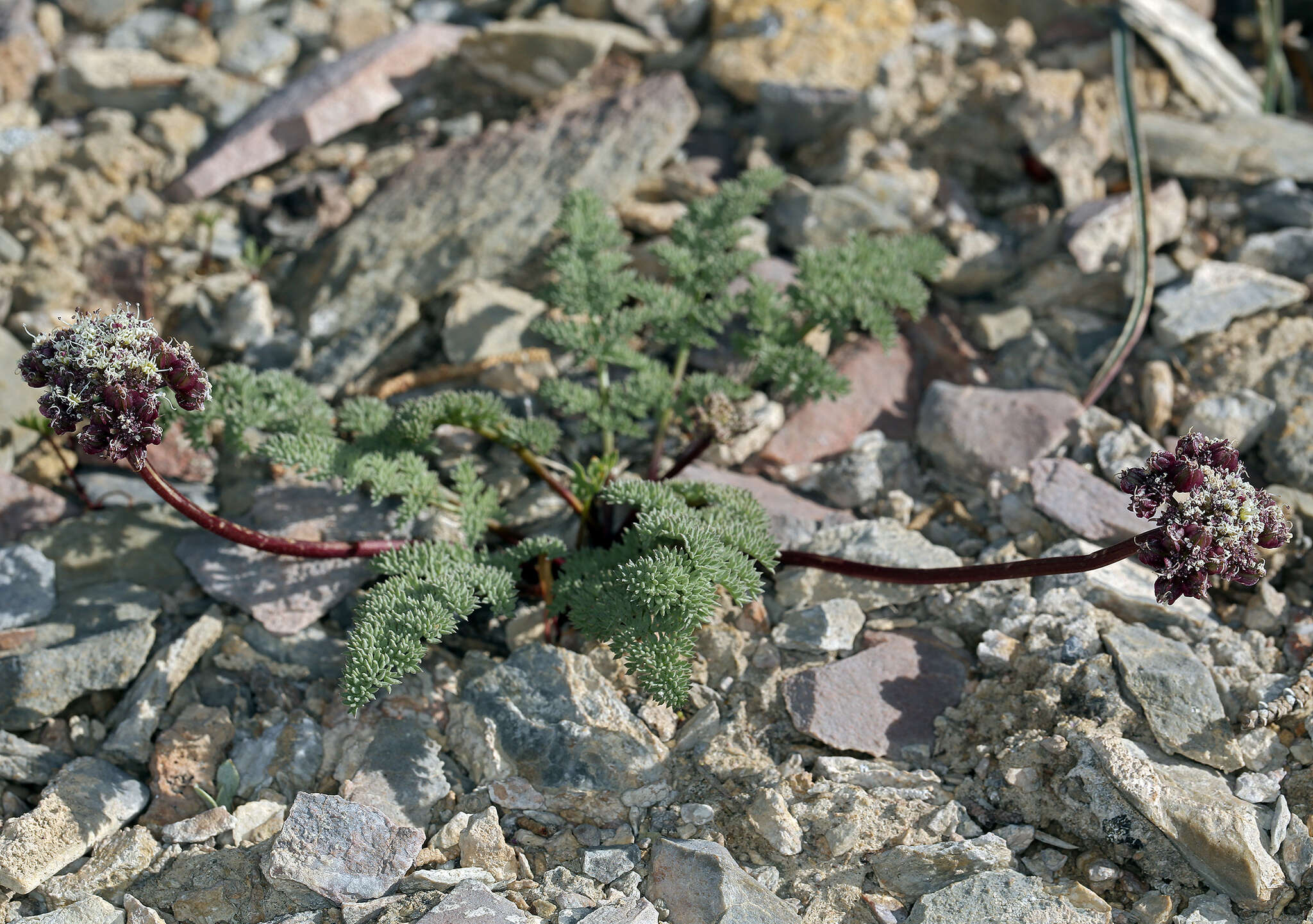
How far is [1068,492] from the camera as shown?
14.6ft

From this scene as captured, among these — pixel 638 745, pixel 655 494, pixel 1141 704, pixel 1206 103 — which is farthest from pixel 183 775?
pixel 1206 103

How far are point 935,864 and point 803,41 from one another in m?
4.65

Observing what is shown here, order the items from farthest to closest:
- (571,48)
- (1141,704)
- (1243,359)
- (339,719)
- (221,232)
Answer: (571,48) → (221,232) → (1243,359) → (339,719) → (1141,704)

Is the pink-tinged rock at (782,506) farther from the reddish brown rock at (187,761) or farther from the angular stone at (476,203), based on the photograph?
the reddish brown rock at (187,761)

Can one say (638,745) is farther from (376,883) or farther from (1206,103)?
(1206,103)

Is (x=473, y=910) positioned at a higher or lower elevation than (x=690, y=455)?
lower

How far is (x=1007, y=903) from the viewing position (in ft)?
10.3

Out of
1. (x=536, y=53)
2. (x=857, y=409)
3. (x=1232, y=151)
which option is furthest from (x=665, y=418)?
(x=1232, y=151)

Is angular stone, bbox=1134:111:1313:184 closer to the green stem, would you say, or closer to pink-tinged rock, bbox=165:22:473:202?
the green stem

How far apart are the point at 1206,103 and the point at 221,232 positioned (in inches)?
209

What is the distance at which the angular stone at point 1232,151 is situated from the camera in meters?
5.60

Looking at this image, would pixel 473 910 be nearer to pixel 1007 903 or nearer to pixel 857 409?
pixel 1007 903

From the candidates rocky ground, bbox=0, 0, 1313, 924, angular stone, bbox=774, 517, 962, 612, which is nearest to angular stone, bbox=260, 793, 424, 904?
rocky ground, bbox=0, 0, 1313, 924

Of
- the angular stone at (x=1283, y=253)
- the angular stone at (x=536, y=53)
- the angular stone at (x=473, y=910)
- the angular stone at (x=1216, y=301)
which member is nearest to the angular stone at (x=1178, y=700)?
the angular stone at (x=1216, y=301)
